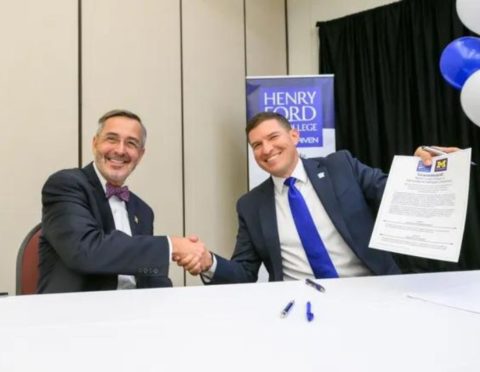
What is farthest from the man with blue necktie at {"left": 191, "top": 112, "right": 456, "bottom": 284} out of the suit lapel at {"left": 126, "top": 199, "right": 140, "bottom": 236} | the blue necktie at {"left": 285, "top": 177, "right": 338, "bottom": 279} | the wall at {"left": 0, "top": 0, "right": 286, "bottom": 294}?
the wall at {"left": 0, "top": 0, "right": 286, "bottom": 294}

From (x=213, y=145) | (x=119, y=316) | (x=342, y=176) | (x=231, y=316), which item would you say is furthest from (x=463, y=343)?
(x=213, y=145)

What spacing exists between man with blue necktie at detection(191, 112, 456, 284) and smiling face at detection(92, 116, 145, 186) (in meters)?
0.51

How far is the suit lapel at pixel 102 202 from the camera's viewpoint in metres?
1.43

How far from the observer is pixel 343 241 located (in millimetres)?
1614

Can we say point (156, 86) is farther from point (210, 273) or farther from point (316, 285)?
point (316, 285)

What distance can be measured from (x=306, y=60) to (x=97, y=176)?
316 centimetres

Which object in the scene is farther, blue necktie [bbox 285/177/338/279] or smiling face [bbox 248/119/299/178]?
smiling face [bbox 248/119/299/178]

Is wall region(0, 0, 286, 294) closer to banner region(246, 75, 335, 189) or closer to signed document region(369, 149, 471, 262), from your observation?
banner region(246, 75, 335, 189)

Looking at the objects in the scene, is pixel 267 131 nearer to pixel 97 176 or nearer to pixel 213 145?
pixel 97 176

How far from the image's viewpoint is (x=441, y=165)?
3.56 feet

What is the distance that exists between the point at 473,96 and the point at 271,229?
33.7 inches

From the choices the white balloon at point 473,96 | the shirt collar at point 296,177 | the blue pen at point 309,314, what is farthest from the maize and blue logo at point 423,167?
the shirt collar at point 296,177

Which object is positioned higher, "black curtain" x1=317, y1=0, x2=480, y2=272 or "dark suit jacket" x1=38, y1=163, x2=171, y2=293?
"black curtain" x1=317, y1=0, x2=480, y2=272

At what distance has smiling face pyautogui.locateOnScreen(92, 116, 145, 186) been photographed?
5.26 ft
